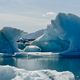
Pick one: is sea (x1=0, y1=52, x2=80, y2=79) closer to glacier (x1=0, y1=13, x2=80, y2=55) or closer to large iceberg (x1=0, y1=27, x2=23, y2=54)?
glacier (x1=0, y1=13, x2=80, y2=55)

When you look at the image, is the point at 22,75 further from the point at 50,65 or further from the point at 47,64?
the point at 47,64

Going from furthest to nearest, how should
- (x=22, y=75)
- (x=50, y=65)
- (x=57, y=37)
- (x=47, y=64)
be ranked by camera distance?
1. (x=57, y=37)
2. (x=47, y=64)
3. (x=50, y=65)
4. (x=22, y=75)

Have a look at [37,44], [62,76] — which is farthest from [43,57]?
[62,76]

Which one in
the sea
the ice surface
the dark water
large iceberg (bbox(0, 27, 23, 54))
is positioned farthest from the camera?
large iceberg (bbox(0, 27, 23, 54))

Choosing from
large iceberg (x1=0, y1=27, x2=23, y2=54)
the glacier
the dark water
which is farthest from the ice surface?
large iceberg (x1=0, y1=27, x2=23, y2=54)

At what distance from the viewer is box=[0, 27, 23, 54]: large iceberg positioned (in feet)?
125

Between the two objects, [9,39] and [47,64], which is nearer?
[47,64]

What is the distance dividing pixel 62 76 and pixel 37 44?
35099mm

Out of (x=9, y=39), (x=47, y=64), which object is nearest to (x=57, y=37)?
(x=9, y=39)

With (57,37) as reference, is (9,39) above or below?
below

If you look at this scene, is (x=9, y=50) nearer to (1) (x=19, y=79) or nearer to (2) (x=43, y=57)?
(2) (x=43, y=57)

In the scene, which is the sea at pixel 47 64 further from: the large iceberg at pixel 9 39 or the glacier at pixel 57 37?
the large iceberg at pixel 9 39

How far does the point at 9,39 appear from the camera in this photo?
126 feet

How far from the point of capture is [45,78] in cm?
738
